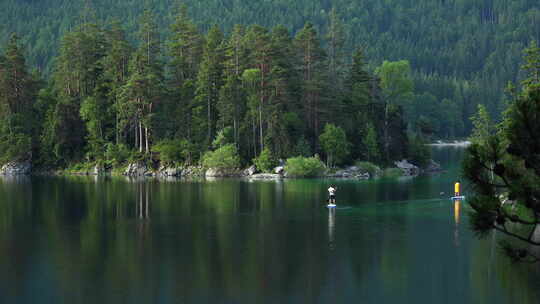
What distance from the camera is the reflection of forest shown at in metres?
31.3

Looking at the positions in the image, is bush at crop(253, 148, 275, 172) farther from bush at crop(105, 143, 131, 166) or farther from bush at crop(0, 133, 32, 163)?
bush at crop(0, 133, 32, 163)

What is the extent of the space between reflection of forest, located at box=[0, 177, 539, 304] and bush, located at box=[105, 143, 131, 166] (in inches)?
1380

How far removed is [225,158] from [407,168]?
77.4 feet

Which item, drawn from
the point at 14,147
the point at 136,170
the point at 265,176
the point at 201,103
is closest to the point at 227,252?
the point at 265,176

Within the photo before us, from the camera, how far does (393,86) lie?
12312 centimetres

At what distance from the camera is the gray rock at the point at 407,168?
9278 centimetres

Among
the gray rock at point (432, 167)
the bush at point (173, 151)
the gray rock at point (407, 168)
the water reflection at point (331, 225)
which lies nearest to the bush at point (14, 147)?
the bush at point (173, 151)

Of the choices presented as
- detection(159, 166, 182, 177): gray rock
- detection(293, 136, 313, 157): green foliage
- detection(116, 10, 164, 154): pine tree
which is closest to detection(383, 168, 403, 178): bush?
detection(293, 136, 313, 157): green foliage

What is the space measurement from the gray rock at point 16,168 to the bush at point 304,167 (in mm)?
40631

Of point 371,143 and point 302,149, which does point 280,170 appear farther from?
point 371,143

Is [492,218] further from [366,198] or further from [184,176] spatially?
[184,176]

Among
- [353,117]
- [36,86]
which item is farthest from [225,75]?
[36,86]

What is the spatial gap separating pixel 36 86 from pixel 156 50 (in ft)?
62.1

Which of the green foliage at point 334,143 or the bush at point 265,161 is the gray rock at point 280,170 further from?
the green foliage at point 334,143
